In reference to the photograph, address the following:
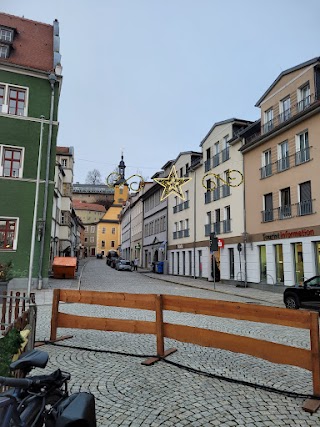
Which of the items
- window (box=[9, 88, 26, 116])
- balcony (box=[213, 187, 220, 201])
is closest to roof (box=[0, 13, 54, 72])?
window (box=[9, 88, 26, 116])

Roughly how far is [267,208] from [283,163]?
324 centimetres

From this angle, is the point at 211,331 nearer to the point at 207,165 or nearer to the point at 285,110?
the point at 285,110

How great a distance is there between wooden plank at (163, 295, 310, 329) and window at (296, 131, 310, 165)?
16.5 metres

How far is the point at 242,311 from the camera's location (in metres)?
5.55

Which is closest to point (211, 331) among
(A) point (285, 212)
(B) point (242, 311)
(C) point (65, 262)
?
(B) point (242, 311)

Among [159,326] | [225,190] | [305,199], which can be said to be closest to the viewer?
[159,326]

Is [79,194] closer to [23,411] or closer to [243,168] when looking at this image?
[243,168]

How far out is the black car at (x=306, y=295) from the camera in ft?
41.1

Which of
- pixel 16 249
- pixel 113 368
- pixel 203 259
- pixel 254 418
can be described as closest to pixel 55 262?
pixel 16 249

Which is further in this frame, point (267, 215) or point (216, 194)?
point (216, 194)

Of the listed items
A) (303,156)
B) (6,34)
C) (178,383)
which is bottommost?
(178,383)

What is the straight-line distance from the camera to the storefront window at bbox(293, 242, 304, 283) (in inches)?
793

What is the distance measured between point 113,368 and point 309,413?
119 inches

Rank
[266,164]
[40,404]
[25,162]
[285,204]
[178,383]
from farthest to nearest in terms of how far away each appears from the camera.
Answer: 1. [266,164]
2. [285,204]
3. [25,162]
4. [178,383]
5. [40,404]
